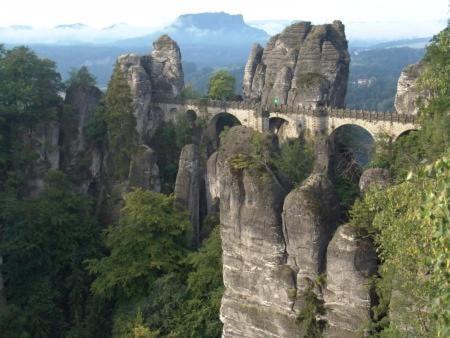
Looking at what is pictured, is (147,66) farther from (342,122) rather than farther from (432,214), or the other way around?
(432,214)

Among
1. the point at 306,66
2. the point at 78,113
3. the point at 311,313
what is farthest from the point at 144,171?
the point at 311,313

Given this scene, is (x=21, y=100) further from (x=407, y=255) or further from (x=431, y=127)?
(x=407, y=255)

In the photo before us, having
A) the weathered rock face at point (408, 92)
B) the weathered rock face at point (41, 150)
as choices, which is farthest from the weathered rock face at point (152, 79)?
the weathered rock face at point (408, 92)

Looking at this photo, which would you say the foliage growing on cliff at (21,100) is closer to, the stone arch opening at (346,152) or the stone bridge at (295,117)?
the stone bridge at (295,117)

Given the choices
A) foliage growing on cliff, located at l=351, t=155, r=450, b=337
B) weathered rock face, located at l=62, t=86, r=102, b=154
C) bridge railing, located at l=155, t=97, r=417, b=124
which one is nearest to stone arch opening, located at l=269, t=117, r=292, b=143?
bridge railing, located at l=155, t=97, r=417, b=124

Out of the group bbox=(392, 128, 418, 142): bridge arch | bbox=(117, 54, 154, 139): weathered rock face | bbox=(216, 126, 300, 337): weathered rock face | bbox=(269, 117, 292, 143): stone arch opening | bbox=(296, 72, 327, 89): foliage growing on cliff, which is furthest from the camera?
bbox=(117, 54, 154, 139): weathered rock face

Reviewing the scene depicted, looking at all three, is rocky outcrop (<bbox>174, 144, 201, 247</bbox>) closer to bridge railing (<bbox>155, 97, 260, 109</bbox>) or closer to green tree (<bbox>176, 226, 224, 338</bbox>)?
green tree (<bbox>176, 226, 224, 338</bbox>)
